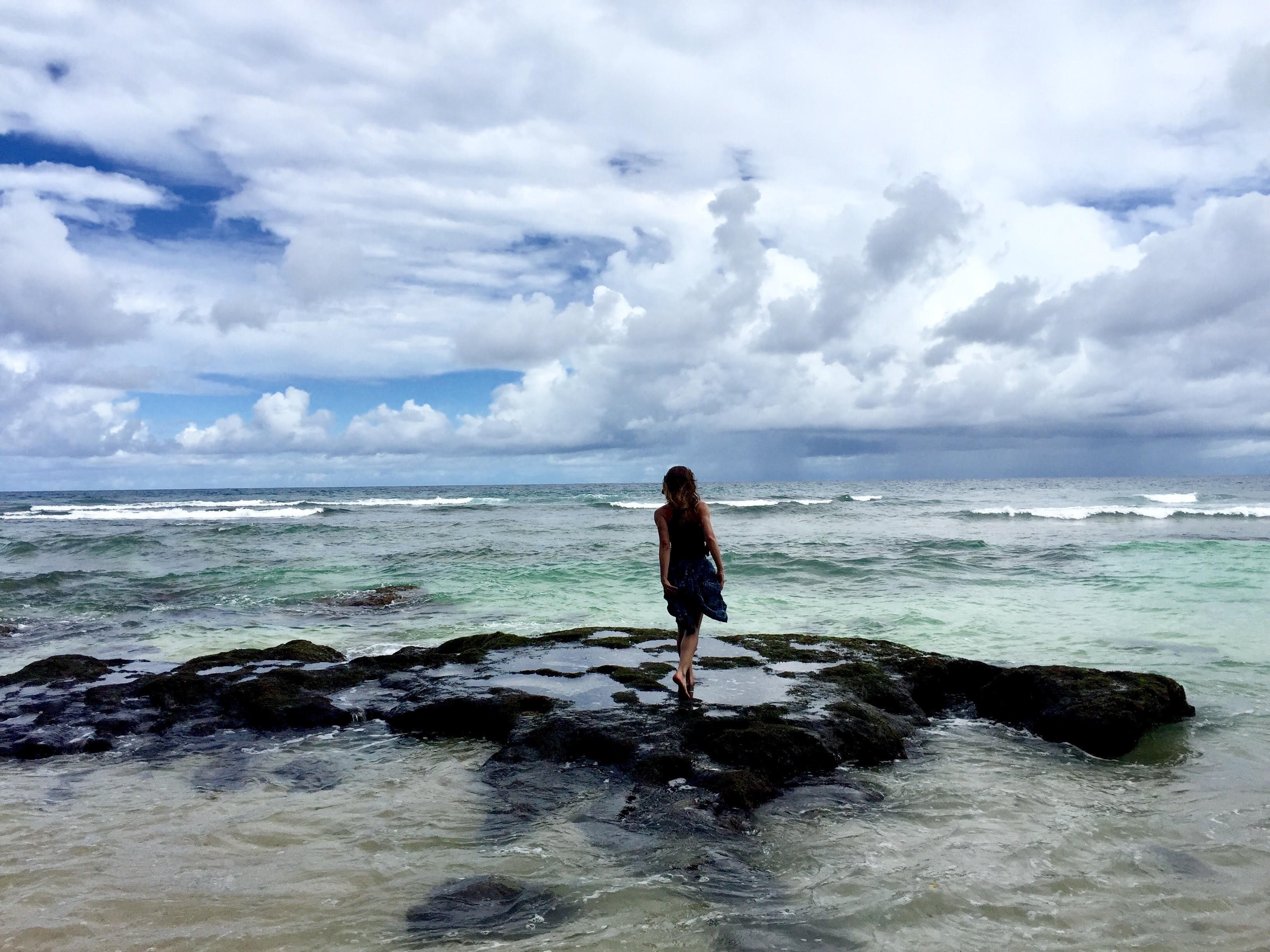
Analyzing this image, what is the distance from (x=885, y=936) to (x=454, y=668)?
603 cm

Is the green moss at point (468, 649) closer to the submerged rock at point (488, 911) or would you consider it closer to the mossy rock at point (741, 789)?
the mossy rock at point (741, 789)

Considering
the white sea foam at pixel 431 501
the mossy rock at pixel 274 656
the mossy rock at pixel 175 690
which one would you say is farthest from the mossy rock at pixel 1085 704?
the white sea foam at pixel 431 501

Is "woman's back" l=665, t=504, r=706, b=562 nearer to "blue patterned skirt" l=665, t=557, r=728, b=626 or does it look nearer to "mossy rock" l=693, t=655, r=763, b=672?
"blue patterned skirt" l=665, t=557, r=728, b=626

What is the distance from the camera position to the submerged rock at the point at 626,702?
241 inches

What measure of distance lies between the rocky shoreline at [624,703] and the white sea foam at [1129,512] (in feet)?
123

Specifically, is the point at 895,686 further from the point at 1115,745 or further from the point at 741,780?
the point at 741,780

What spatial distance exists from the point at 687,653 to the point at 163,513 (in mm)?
60429

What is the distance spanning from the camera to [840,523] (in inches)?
1468

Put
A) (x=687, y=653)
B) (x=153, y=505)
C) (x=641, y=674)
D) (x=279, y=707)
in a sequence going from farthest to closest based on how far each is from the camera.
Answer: (x=153, y=505), (x=641, y=674), (x=279, y=707), (x=687, y=653)

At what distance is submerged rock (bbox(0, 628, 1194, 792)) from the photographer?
6.12 metres

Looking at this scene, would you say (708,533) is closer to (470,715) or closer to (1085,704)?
(470,715)

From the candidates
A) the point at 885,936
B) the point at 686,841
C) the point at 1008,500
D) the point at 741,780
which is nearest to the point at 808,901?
the point at 885,936

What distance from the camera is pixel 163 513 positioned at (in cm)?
5675

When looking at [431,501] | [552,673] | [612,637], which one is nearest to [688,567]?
[552,673]
